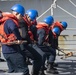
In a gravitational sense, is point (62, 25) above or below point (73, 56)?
above

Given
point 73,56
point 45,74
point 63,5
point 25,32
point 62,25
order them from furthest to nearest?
point 63,5 → point 73,56 → point 62,25 → point 45,74 → point 25,32

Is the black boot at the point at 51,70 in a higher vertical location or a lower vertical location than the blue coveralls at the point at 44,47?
lower

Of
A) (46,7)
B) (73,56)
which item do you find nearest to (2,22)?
(73,56)

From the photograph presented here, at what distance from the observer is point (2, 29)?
7.65 m

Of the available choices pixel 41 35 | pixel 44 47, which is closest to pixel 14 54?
pixel 41 35

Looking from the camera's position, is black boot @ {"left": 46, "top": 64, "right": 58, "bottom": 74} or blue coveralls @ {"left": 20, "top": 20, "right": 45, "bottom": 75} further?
black boot @ {"left": 46, "top": 64, "right": 58, "bottom": 74}

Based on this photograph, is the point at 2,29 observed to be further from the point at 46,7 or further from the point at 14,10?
the point at 46,7

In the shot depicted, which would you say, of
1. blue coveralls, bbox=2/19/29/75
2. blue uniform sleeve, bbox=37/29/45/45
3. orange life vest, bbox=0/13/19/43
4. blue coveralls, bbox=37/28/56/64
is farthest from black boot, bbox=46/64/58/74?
orange life vest, bbox=0/13/19/43

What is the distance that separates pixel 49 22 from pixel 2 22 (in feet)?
11.2

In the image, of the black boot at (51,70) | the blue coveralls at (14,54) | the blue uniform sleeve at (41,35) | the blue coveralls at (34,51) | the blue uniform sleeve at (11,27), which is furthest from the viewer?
the black boot at (51,70)

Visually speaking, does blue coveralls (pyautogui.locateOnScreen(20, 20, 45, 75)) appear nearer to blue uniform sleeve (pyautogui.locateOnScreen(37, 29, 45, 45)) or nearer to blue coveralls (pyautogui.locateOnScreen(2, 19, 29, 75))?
blue uniform sleeve (pyautogui.locateOnScreen(37, 29, 45, 45))

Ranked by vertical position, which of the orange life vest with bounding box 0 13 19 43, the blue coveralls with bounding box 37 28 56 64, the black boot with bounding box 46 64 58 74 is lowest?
the black boot with bounding box 46 64 58 74

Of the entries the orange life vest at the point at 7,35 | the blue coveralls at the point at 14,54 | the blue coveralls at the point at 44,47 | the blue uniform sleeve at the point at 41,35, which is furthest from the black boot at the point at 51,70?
the orange life vest at the point at 7,35

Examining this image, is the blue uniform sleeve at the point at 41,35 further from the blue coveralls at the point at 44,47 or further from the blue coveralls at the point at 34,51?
the blue coveralls at the point at 34,51
